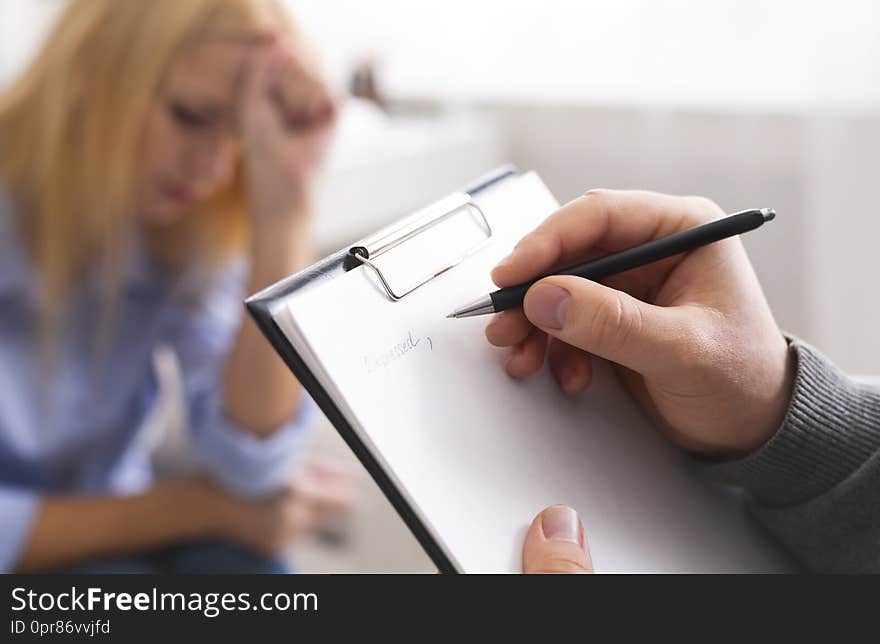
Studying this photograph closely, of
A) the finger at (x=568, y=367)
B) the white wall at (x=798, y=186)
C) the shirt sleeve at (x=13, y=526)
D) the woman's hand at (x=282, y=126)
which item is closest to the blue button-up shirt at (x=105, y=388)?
the shirt sleeve at (x=13, y=526)

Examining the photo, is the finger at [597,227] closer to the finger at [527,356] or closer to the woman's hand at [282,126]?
the finger at [527,356]

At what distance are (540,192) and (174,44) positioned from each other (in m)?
0.54

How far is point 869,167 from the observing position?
96 cm

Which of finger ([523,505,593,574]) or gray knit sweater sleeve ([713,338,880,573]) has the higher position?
finger ([523,505,593,574])

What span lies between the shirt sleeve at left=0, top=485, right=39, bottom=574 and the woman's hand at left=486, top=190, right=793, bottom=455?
23.9 inches

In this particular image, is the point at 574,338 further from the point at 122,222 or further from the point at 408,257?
the point at 122,222

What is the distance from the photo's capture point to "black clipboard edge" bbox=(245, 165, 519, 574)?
0.31m

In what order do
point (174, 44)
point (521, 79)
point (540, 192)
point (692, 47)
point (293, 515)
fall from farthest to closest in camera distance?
point (521, 79)
point (692, 47)
point (293, 515)
point (174, 44)
point (540, 192)

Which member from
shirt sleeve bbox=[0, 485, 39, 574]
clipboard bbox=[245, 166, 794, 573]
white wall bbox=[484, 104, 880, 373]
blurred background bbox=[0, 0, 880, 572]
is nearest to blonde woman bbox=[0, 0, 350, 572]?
shirt sleeve bbox=[0, 485, 39, 574]

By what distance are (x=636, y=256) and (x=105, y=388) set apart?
2.32ft

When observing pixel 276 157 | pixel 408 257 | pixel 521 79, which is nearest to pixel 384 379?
pixel 408 257

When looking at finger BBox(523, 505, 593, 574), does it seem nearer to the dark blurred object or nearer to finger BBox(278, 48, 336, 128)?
finger BBox(278, 48, 336, 128)

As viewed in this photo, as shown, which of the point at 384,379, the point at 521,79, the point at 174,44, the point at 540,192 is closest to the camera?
the point at 384,379

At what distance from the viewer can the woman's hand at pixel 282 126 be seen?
86cm
